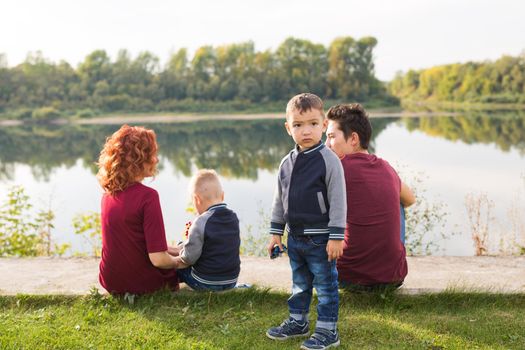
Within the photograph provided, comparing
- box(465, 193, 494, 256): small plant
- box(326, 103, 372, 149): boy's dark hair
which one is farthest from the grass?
box(465, 193, 494, 256): small plant

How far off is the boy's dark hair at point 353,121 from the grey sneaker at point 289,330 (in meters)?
1.39

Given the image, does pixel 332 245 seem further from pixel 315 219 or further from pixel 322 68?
pixel 322 68

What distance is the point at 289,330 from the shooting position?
333 centimetres

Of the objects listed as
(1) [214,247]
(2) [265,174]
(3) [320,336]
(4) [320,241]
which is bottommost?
(2) [265,174]

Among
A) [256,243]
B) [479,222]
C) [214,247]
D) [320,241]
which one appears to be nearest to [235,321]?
[214,247]

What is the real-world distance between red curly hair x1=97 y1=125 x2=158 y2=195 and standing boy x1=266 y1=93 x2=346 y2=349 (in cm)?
101

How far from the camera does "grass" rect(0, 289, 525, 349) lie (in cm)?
325

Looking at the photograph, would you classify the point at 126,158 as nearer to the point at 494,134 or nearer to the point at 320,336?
the point at 320,336

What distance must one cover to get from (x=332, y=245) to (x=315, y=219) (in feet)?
0.61

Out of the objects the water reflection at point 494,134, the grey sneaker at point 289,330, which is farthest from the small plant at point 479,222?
the water reflection at point 494,134

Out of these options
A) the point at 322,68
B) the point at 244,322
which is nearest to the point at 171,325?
the point at 244,322

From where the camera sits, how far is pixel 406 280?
4359 mm

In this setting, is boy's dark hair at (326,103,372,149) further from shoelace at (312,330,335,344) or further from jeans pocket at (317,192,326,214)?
shoelace at (312,330,335,344)

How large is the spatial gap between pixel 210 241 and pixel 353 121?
1.35 m
